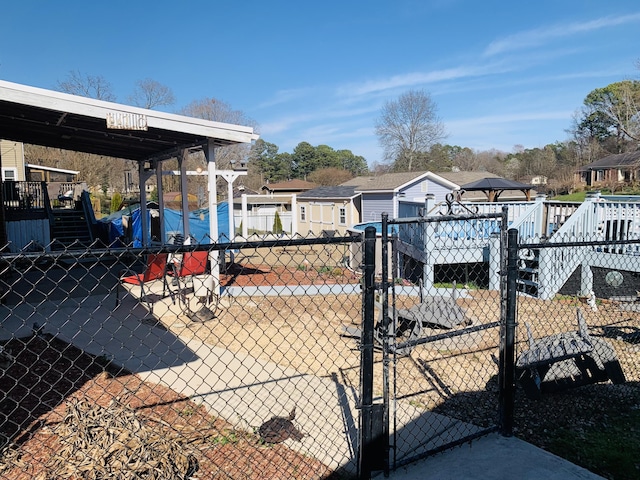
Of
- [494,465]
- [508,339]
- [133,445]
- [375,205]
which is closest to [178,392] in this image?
[133,445]

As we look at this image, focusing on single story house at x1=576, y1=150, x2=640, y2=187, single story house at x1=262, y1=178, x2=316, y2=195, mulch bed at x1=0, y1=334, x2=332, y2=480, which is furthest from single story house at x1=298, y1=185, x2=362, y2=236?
single story house at x1=576, y1=150, x2=640, y2=187

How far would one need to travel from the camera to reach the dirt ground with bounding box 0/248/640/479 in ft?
10.1

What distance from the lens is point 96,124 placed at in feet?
28.0

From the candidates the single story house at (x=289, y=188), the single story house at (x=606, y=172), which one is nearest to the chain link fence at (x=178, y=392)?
the single story house at (x=289, y=188)

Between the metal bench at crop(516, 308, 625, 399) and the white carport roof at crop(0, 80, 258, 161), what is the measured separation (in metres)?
5.74

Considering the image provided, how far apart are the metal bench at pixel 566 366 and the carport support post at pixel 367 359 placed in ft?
6.74

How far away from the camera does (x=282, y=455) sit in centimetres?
316

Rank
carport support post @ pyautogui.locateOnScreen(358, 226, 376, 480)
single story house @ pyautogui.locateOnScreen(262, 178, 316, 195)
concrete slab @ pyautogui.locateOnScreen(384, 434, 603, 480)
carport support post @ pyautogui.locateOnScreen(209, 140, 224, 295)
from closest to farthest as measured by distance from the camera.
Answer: carport support post @ pyautogui.locateOnScreen(358, 226, 376, 480), concrete slab @ pyautogui.locateOnScreen(384, 434, 603, 480), carport support post @ pyautogui.locateOnScreen(209, 140, 224, 295), single story house @ pyautogui.locateOnScreen(262, 178, 316, 195)

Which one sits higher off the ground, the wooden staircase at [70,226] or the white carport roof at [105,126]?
the white carport roof at [105,126]

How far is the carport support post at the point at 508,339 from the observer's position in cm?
307

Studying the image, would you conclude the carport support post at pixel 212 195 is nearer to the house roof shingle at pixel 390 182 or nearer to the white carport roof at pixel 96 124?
the white carport roof at pixel 96 124

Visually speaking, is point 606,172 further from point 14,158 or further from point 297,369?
point 297,369

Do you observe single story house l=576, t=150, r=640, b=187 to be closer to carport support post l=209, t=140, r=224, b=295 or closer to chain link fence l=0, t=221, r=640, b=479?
carport support post l=209, t=140, r=224, b=295

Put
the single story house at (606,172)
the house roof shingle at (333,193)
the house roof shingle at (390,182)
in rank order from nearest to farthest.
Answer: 1. the house roof shingle at (390,182)
2. the house roof shingle at (333,193)
3. the single story house at (606,172)
